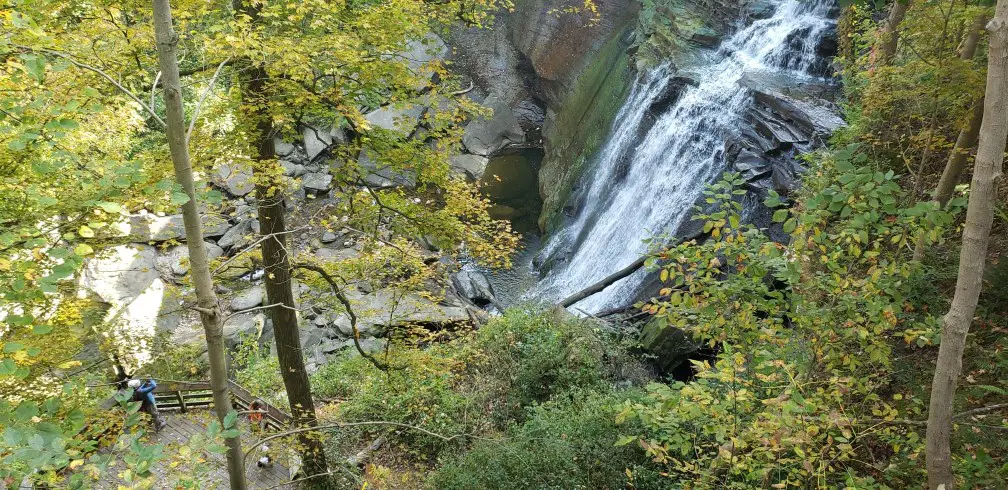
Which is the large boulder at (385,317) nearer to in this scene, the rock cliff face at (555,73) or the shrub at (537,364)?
the shrub at (537,364)

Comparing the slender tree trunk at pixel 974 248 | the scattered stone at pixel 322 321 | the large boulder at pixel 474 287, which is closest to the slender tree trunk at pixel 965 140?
the slender tree trunk at pixel 974 248

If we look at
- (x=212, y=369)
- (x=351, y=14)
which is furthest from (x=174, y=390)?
(x=212, y=369)

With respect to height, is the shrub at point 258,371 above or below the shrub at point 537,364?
above

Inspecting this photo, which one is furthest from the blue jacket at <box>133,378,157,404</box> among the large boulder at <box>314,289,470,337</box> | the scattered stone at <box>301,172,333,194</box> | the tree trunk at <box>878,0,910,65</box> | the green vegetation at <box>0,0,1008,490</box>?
the tree trunk at <box>878,0,910,65</box>

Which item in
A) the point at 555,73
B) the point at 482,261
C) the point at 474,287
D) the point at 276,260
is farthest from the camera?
the point at 555,73

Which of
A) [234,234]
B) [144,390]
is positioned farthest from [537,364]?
[234,234]

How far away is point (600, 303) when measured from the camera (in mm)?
12625

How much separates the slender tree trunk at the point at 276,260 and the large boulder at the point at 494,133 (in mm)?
15302

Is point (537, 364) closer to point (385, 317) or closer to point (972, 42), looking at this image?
point (385, 317)

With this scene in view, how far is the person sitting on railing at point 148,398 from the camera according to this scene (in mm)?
8219

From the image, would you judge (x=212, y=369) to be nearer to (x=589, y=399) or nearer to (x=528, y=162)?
(x=589, y=399)

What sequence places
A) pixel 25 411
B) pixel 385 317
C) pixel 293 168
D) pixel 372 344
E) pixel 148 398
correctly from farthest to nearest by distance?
pixel 293 168, pixel 385 317, pixel 372 344, pixel 148 398, pixel 25 411

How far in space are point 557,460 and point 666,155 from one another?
913 cm

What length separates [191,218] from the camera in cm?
286
